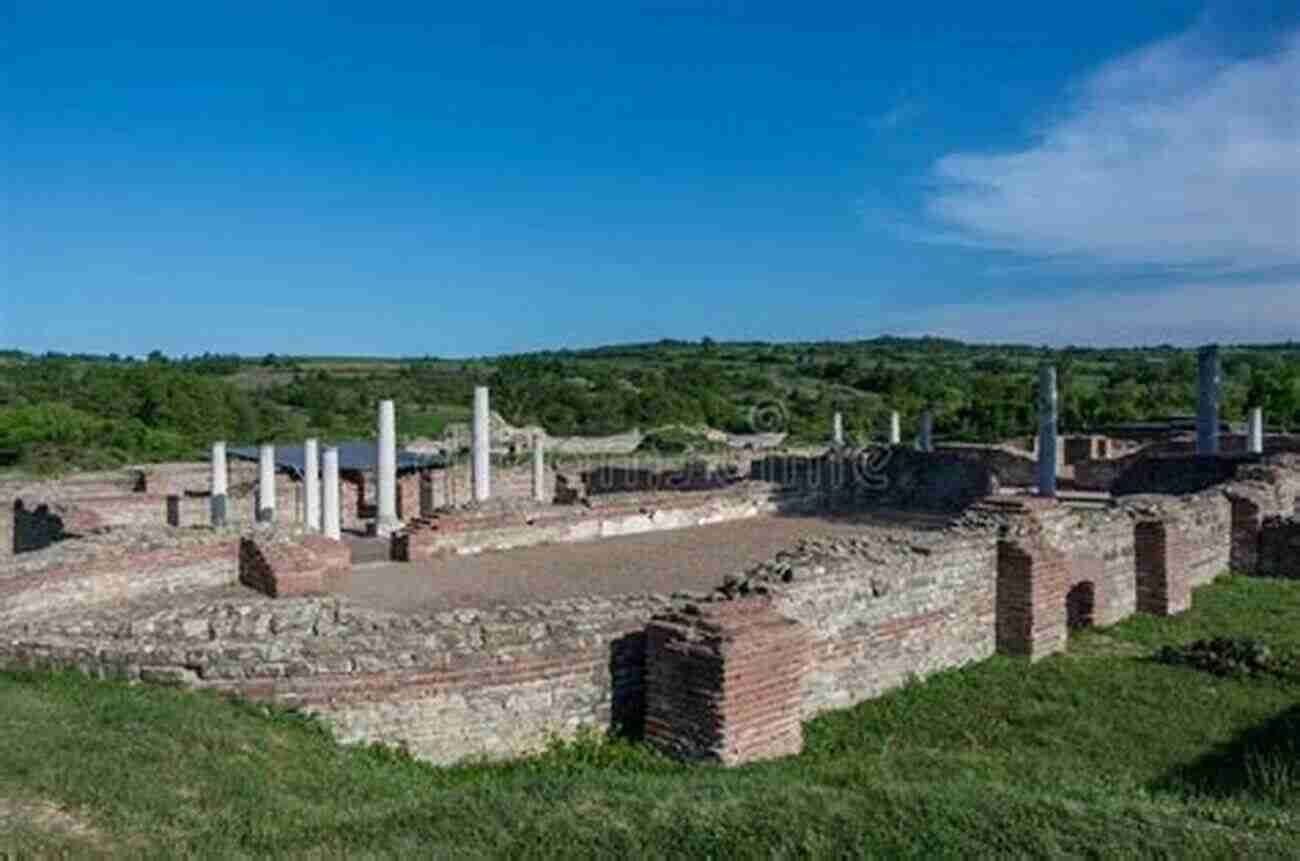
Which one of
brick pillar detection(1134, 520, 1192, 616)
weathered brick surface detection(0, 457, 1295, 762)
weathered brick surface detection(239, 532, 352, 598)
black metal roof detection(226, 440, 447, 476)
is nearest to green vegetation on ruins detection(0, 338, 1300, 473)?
black metal roof detection(226, 440, 447, 476)

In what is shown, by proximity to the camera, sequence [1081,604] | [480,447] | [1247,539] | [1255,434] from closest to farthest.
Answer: [1081,604] → [1247,539] → [480,447] → [1255,434]

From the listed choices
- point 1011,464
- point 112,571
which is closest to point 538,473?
point 1011,464

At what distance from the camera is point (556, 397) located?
58.7 metres

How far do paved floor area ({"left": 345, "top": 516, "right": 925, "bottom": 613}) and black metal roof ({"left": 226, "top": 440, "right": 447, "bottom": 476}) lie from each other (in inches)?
295

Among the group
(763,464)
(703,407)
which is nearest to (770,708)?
(763,464)

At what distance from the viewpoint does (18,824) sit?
4512 millimetres

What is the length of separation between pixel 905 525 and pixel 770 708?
13.2m

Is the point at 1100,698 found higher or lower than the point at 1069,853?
lower

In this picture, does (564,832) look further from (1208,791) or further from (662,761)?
(1208,791)

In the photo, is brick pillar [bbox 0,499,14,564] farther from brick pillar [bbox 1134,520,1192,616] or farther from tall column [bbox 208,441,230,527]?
brick pillar [bbox 1134,520,1192,616]

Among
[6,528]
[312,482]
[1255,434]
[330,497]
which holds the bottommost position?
[6,528]

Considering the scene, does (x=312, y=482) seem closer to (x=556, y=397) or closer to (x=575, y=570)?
(x=575, y=570)

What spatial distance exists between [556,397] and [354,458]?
109 ft

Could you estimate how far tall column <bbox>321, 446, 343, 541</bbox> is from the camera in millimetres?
18688
